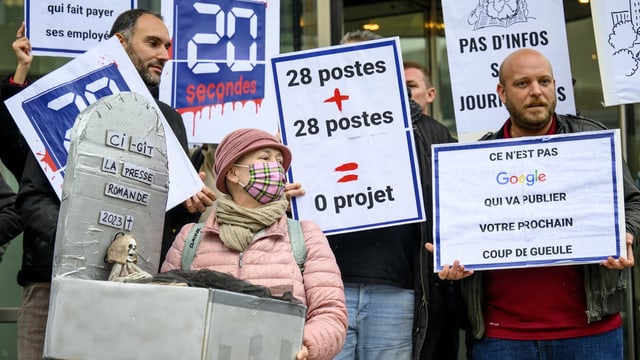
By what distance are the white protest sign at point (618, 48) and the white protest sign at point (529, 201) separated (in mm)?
1087

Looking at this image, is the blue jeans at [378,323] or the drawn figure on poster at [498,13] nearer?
the blue jeans at [378,323]

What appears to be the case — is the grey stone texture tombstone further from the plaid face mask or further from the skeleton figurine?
the plaid face mask

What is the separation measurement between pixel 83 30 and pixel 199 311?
279cm

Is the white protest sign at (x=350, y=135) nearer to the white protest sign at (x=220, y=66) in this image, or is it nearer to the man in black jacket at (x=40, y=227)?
the white protest sign at (x=220, y=66)

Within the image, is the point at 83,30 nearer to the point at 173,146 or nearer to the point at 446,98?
the point at 173,146

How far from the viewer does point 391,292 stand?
16.3 ft

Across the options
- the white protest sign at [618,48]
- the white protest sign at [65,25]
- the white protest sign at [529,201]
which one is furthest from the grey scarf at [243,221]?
the white protest sign at [618,48]

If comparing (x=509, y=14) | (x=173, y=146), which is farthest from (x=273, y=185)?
(x=509, y=14)

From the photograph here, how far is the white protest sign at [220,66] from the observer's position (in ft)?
18.4

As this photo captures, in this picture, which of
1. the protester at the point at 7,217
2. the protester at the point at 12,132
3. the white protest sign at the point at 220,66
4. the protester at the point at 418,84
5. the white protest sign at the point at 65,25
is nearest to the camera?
the protester at the point at 12,132

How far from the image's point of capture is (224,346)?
3199 millimetres

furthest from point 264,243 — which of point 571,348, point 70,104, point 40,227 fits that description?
point 571,348

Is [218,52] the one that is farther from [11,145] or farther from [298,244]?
[298,244]

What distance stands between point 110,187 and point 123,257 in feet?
0.78
